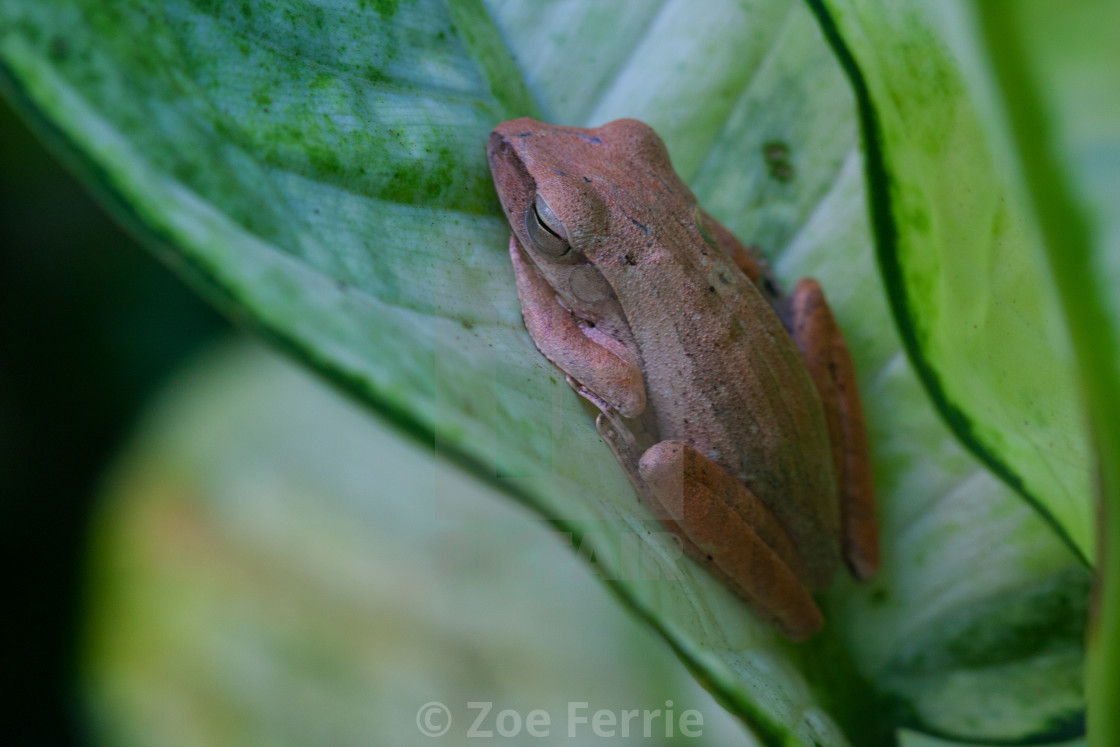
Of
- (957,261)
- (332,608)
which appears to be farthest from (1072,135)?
(332,608)

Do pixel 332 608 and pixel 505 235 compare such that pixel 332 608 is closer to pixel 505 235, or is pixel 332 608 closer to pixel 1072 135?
pixel 505 235

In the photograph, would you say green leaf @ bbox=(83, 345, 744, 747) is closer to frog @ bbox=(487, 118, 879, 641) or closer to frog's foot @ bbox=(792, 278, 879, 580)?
frog @ bbox=(487, 118, 879, 641)

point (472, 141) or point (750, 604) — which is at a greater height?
point (472, 141)

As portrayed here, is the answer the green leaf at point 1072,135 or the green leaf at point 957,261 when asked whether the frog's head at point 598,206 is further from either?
the green leaf at point 1072,135

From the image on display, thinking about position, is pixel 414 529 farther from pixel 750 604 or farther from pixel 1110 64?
pixel 1110 64

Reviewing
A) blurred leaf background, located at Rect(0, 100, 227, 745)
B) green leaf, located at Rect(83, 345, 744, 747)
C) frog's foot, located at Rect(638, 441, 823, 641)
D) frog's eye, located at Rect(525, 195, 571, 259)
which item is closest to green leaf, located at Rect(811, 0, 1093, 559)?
frog's foot, located at Rect(638, 441, 823, 641)

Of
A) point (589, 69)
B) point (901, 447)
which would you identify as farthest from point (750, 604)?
point (589, 69)
